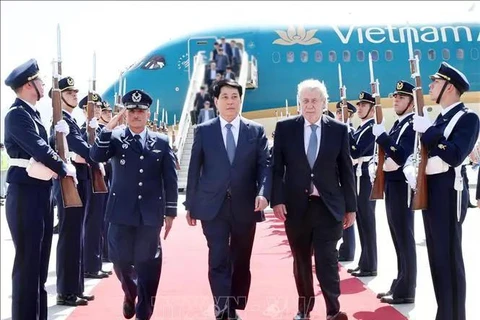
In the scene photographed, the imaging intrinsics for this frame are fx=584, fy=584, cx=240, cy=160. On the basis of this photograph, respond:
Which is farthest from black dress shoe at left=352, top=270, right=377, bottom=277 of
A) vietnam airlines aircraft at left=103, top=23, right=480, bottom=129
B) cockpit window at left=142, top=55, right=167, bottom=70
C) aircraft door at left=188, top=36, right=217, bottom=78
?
cockpit window at left=142, top=55, right=167, bottom=70

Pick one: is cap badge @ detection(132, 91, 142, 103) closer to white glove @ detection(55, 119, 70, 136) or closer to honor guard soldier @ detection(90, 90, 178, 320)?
honor guard soldier @ detection(90, 90, 178, 320)

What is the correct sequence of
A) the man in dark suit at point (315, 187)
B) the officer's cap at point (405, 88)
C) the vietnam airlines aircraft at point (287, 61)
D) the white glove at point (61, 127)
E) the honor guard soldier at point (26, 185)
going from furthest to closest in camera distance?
1. the vietnam airlines aircraft at point (287, 61)
2. the officer's cap at point (405, 88)
3. the white glove at point (61, 127)
4. the man in dark suit at point (315, 187)
5. the honor guard soldier at point (26, 185)

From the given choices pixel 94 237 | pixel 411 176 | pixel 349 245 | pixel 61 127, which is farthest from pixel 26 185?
pixel 349 245

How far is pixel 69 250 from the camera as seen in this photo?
474 centimetres

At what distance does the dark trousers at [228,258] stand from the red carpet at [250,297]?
32cm

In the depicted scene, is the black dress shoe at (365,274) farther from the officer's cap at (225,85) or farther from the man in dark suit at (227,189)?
the officer's cap at (225,85)

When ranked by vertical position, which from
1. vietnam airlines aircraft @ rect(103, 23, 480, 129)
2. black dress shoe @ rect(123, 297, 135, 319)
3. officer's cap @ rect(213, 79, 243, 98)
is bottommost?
black dress shoe @ rect(123, 297, 135, 319)

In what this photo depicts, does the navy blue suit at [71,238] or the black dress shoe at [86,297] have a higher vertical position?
the navy blue suit at [71,238]

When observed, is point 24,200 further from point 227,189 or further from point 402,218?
point 402,218

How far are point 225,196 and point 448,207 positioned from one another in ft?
4.56

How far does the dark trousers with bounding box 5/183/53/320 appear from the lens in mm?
3659

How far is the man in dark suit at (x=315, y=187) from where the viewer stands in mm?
3785

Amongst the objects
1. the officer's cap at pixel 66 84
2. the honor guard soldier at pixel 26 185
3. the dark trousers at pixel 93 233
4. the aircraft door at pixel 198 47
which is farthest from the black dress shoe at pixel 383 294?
the aircraft door at pixel 198 47

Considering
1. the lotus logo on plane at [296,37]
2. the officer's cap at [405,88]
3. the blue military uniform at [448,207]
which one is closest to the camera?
the blue military uniform at [448,207]
